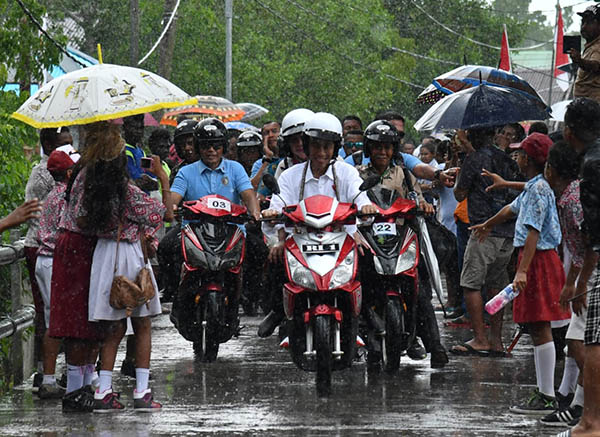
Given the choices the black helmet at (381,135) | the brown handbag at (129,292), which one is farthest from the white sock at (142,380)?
the black helmet at (381,135)

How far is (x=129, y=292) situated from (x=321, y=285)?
135cm

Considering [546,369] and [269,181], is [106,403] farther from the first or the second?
[546,369]

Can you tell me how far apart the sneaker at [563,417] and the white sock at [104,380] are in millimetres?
2918

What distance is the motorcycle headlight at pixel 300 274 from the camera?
9008 millimetres

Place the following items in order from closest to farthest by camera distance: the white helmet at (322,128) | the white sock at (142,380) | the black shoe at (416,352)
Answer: the white sock at (142,380) → the white helmet at (322,128) → the black shoe at (416,352)

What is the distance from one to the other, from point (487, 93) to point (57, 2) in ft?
91.0

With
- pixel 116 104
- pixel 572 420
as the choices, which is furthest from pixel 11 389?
pixel 572 420

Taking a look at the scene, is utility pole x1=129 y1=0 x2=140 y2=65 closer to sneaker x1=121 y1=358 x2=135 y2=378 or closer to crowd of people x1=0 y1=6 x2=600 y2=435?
crowd of people x1=0 y1=6 x2=600 y2=435

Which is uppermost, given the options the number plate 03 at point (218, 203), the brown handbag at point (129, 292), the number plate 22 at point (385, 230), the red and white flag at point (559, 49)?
the red and white flag at point (559, 49)

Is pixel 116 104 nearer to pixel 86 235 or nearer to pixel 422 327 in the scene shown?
pixel 86 235

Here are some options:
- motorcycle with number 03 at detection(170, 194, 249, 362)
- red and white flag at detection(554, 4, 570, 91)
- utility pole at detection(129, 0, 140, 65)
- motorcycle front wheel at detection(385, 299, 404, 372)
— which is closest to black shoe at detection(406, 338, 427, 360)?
motorcycle front wheel at detection(385, 299, 404, 372)

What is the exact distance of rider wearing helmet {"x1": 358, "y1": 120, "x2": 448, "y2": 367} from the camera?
10.5 meters

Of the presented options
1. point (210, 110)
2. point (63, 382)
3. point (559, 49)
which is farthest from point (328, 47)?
point (63, 382)

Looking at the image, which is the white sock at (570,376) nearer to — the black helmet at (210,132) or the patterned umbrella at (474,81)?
the black helmet at (210,132)
